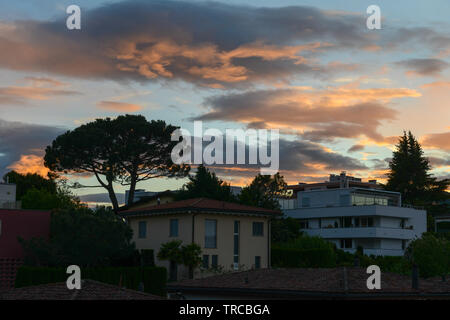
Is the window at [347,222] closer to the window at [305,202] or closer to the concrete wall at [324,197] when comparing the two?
the concrete wall at [324,197]

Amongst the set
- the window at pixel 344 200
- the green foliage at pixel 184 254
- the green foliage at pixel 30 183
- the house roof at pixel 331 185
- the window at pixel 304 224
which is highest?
the house roof at pixel 331 185

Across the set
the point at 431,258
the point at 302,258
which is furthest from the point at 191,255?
the point at 302,258

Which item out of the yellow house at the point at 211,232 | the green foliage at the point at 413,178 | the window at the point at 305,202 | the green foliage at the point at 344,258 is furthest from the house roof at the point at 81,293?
the green foliage at the point at 413,178

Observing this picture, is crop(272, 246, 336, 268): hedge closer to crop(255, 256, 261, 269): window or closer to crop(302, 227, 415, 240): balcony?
crop(255, 256, 261, 269): window

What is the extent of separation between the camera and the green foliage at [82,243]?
4503 cm

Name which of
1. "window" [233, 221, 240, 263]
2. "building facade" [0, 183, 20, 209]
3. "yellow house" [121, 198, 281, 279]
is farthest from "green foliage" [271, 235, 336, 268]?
"building facade" [0, 183, 20, 209]

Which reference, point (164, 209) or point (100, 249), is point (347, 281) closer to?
point (100, 249)

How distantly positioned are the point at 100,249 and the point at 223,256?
36.5 ft

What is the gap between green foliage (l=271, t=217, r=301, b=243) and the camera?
84.9 m

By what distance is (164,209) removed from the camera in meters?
53.0

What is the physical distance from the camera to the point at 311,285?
29.7 meters

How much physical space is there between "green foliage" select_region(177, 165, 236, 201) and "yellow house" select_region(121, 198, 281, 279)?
68.1 feet

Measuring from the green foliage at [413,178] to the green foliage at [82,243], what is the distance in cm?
8182

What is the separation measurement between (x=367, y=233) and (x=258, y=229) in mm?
38929
